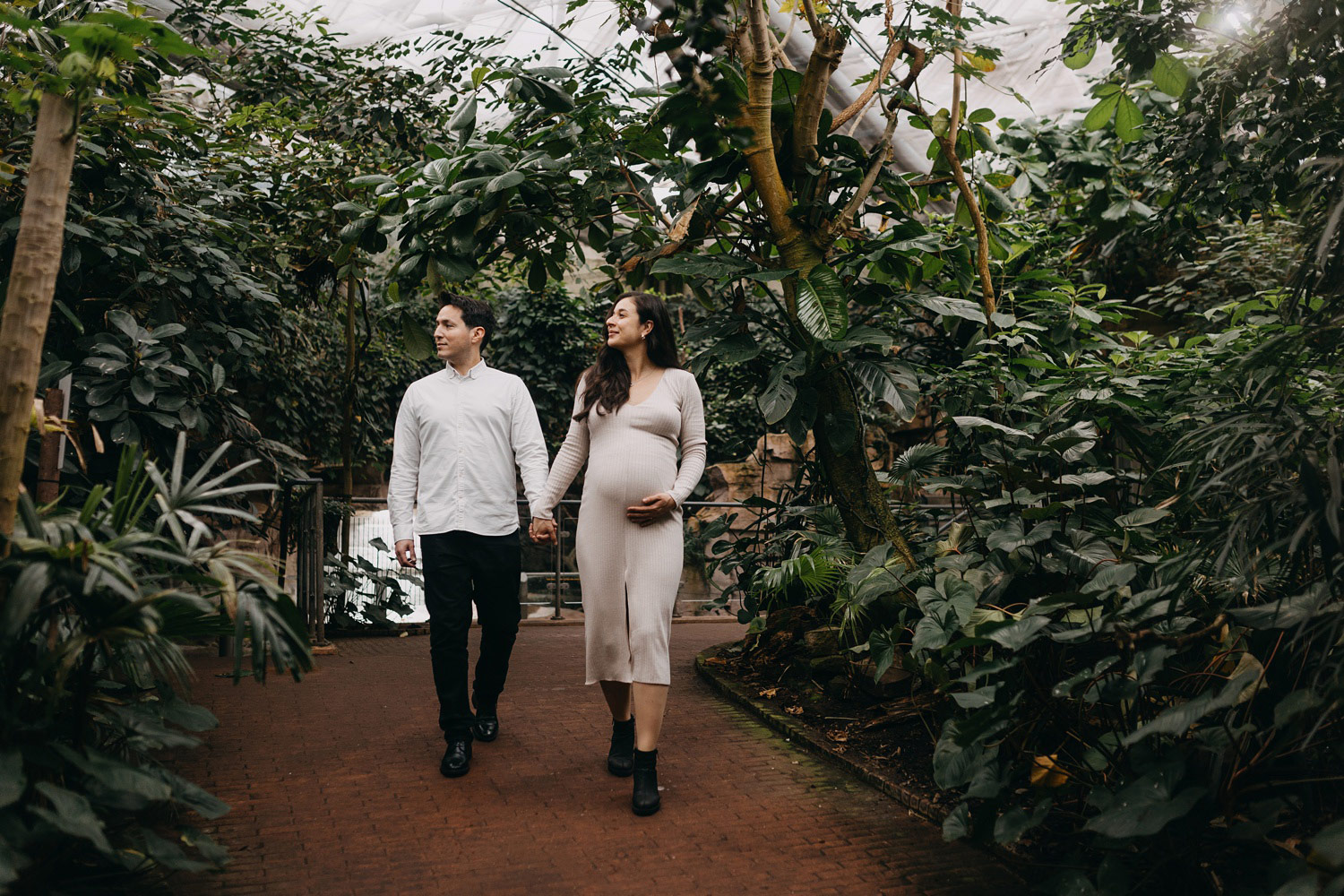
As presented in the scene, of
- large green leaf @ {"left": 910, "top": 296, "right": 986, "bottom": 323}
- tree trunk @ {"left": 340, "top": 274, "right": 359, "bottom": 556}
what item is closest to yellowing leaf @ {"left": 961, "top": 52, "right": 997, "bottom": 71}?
large green leaf @ {"left": 910, "top": 296, "right": 986, "bottom": 323}

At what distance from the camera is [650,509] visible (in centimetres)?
337

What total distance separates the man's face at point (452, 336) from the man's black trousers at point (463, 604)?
0.71 meters

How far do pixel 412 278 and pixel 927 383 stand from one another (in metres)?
2.51

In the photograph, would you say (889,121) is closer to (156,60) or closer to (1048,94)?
(156,60)

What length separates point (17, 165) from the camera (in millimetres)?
4422

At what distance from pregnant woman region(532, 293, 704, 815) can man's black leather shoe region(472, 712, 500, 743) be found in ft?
2.07

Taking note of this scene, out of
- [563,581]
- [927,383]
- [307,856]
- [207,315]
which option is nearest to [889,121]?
[927,383]

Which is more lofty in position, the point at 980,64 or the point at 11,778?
the point at 980,64

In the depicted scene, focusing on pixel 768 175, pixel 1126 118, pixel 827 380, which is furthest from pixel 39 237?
pixel 1126 118

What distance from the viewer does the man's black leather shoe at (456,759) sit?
11.7ft

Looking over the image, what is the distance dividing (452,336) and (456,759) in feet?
5.20

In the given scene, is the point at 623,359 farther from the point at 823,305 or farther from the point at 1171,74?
the point at 1171,74

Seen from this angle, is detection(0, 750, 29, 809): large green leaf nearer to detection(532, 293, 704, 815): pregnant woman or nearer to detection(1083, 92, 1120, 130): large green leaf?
detection(532, 293, 704, 815): pregnant woman

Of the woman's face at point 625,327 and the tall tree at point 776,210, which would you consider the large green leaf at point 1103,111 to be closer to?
the tall tree at point 776,210
